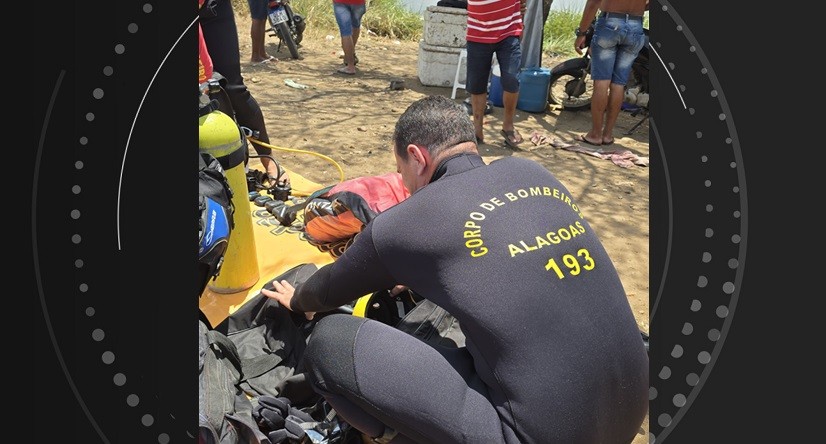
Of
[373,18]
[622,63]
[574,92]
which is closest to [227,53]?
[622,63]

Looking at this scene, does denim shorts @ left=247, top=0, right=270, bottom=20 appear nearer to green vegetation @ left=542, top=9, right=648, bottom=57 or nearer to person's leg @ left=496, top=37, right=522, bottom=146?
person's leg @ left=496, top=37, right=522, bottom=146

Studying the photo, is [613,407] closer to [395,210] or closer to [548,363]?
[548,363]

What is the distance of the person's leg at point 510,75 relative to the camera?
5.62 m

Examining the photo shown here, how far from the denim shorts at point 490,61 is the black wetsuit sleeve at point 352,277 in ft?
12.9

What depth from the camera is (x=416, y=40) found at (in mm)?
10953

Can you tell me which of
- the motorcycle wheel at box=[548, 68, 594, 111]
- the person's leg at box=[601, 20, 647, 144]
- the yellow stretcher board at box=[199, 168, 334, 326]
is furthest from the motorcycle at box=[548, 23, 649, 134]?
the yellow stretcher board at box=[199, 168, 334, 326]

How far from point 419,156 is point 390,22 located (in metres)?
9.41

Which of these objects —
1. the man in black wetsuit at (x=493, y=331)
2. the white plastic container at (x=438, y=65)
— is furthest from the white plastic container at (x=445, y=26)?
the man in black wetsuit at (x=493, y=331)

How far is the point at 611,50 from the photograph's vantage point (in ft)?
19.0

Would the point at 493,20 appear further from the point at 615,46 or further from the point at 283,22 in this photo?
the point at 283,22

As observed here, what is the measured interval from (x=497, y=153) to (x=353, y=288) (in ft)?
13.4

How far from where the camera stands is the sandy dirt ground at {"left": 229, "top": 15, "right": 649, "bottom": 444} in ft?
14.7

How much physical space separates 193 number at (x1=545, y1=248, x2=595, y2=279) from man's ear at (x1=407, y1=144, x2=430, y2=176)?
0.54 metres

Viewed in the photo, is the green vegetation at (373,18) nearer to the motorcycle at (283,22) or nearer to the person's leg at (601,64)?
the motorcycle at (283,22)
